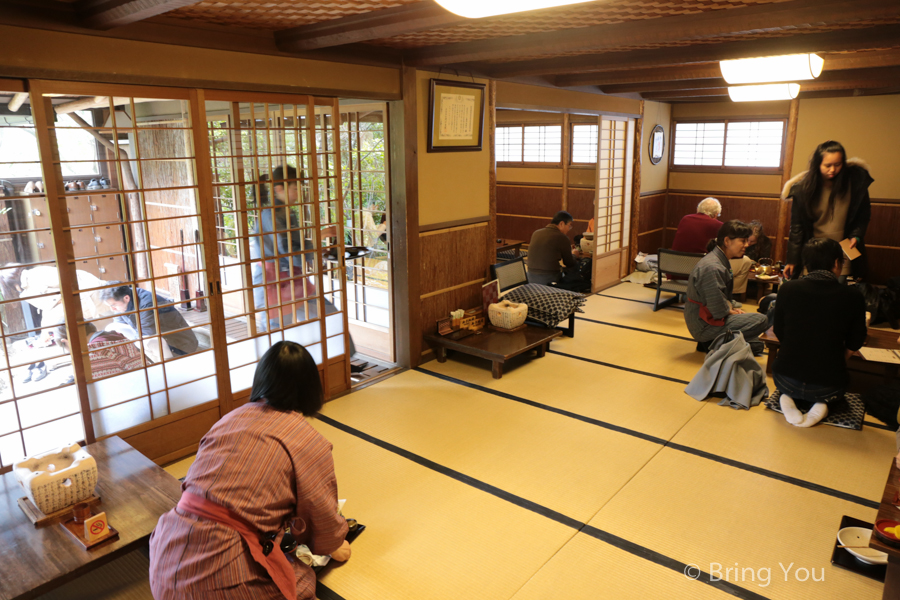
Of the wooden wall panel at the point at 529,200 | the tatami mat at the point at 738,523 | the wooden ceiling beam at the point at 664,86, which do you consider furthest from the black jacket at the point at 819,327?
the wooden wall panel at the point at 529,200

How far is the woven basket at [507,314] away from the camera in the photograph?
491 centimetres

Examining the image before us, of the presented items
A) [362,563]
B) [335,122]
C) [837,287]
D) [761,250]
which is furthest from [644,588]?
[761,250]

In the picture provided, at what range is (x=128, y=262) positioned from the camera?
3.07m

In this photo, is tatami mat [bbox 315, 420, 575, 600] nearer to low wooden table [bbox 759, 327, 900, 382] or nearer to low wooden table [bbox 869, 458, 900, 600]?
low wooden table [bbox 869, 458, 900, 600]

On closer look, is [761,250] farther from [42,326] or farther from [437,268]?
[42,326]

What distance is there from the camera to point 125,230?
9.96 ft

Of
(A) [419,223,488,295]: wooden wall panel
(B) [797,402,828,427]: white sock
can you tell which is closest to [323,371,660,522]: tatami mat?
(A) [419,223,488,295]: wooden wall panel

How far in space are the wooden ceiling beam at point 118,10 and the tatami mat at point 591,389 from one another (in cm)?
299

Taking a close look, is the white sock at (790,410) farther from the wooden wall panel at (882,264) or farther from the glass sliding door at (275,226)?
the wooden wall panel at (882,264)

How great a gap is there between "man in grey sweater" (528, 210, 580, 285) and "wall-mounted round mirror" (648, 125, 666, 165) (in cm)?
260

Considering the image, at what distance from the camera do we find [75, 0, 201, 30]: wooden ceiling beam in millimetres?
2299

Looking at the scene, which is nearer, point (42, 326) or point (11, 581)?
point (11, 581)

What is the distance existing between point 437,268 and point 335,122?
55.6 inches

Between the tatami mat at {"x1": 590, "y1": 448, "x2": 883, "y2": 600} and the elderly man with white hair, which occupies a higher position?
the elderly man with white hair
